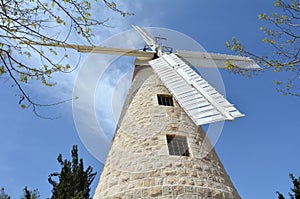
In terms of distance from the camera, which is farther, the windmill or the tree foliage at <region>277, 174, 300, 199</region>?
the tree foliage at <region>277, 174, 300, 199</region>

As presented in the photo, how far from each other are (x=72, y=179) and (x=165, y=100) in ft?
12.7

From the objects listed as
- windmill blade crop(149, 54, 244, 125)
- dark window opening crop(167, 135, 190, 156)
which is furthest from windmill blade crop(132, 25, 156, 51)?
dark window opening crop(167, 135, 190, 156)

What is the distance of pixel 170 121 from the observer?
5.52 m

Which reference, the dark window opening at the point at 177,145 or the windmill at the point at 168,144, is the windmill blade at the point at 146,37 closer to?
the windmill at the point at 168,144

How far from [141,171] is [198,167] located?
3.33 ft

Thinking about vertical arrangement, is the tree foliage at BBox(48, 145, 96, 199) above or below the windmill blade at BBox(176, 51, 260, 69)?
below

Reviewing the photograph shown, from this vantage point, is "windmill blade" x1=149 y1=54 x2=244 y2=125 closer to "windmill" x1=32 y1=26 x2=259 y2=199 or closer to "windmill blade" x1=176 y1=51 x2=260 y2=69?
"windmill" x1=32 y1=26 x2=259 y2=199

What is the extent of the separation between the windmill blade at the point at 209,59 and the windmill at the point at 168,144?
2482mm

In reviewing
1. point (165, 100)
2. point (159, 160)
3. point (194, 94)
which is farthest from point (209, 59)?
point (159, 160)

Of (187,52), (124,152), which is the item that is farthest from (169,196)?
(187,52)

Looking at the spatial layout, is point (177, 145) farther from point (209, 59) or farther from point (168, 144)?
point (209, 59)

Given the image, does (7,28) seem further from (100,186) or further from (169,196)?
(100,186)

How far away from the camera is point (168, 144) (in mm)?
5051

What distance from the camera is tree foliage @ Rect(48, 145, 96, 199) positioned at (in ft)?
23.9
